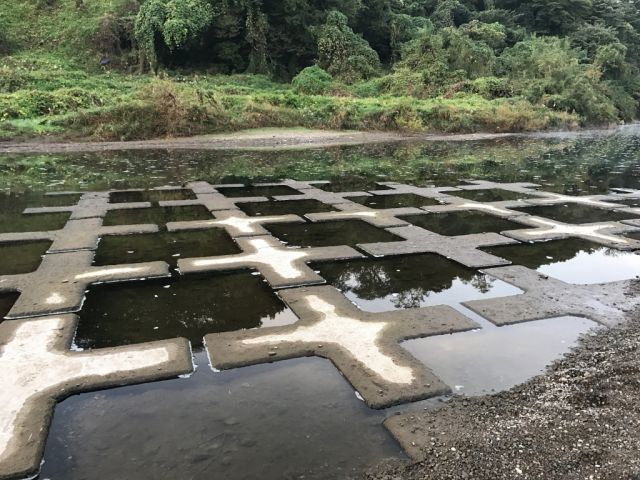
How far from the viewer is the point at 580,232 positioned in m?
7.25

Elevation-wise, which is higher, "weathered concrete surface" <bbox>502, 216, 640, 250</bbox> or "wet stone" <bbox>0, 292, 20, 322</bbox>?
"wet stone" <bbox>0, 292, 20, 322</bbox>

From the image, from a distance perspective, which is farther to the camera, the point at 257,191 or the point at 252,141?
the point at 252,141

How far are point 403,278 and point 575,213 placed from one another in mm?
4556

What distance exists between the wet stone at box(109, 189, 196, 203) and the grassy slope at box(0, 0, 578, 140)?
1028 centimetres

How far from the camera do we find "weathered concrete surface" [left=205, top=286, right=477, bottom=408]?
11.0 feet

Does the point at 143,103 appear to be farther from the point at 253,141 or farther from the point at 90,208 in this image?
the point at 90,208

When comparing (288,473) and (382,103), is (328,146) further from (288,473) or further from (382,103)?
(288,473)

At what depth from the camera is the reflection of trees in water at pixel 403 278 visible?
16.5ft

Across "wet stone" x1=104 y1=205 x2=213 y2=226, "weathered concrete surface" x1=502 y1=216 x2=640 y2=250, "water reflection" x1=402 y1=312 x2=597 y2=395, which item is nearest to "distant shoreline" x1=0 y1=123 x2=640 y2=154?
"wet stone" x1=104 y1=205 x2=213 y2=226

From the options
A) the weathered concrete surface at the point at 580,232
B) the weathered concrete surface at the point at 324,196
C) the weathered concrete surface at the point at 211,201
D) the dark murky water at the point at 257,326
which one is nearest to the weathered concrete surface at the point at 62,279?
the dark murky water at the point at 257,326

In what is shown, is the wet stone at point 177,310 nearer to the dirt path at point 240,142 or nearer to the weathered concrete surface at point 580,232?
the weathered concrete surface at point 580,232

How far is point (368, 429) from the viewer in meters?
2.93

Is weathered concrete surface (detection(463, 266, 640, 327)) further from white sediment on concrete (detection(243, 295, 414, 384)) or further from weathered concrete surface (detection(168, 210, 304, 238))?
weathered concrete surface (detection(168, 210, 304, 238))

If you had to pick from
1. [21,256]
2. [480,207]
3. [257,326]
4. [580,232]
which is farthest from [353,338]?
[480,207]
